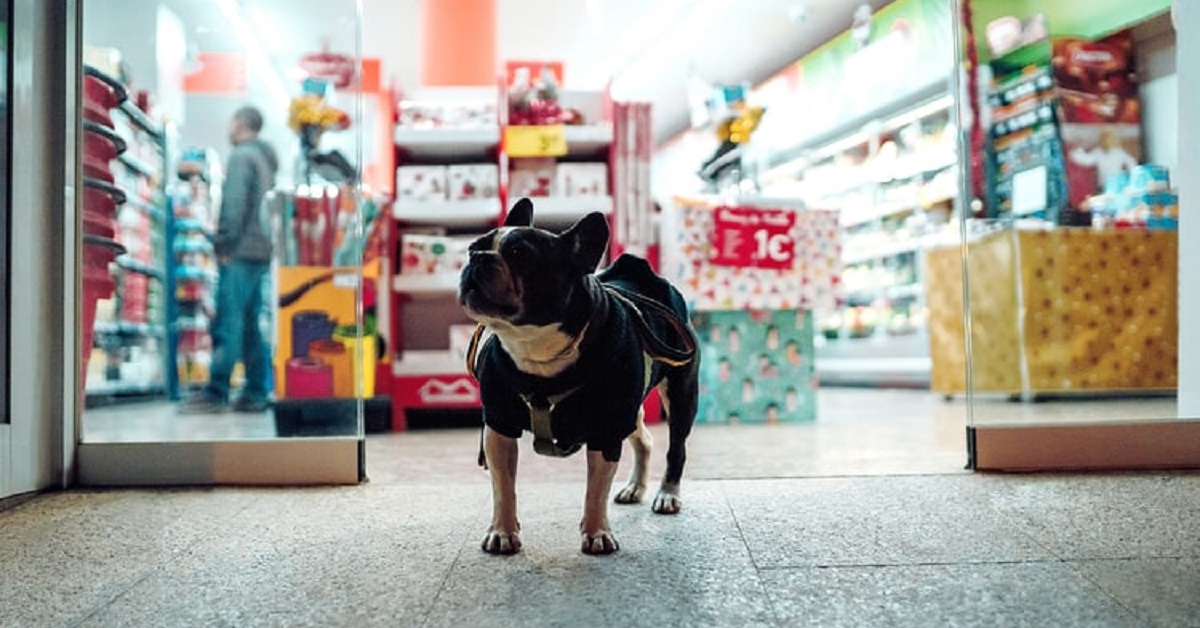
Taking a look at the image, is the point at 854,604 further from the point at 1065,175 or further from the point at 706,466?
the point at 1065,175

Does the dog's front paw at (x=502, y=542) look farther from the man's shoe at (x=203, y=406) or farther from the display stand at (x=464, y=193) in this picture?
the man's shoe at (x=203, y=406)

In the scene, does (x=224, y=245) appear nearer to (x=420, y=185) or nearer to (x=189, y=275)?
(x=420, y=185)

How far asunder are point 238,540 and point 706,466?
4.65 ft

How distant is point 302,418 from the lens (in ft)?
12.8

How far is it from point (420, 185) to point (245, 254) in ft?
4.07

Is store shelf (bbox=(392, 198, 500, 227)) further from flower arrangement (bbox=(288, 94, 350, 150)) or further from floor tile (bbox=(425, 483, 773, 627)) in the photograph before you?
floor tile (bbox=(425, 483, 773, 627))

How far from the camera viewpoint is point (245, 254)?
5.00 m

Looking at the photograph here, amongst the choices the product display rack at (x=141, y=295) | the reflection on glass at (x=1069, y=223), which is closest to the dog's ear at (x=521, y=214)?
the reflection on glass at (x=1069, y=223)

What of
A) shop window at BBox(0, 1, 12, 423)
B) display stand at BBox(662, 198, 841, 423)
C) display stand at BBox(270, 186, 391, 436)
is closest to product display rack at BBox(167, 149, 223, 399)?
display stand at BBox(270, 186, 391, 436)

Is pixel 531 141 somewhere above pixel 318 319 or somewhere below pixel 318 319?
above

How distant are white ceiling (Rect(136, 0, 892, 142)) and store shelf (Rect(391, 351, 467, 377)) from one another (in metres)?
2.49

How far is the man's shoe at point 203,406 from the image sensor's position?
5102 mm

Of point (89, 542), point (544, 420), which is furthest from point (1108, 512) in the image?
point (89, 542)

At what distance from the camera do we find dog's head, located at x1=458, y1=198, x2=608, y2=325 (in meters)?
1.46
